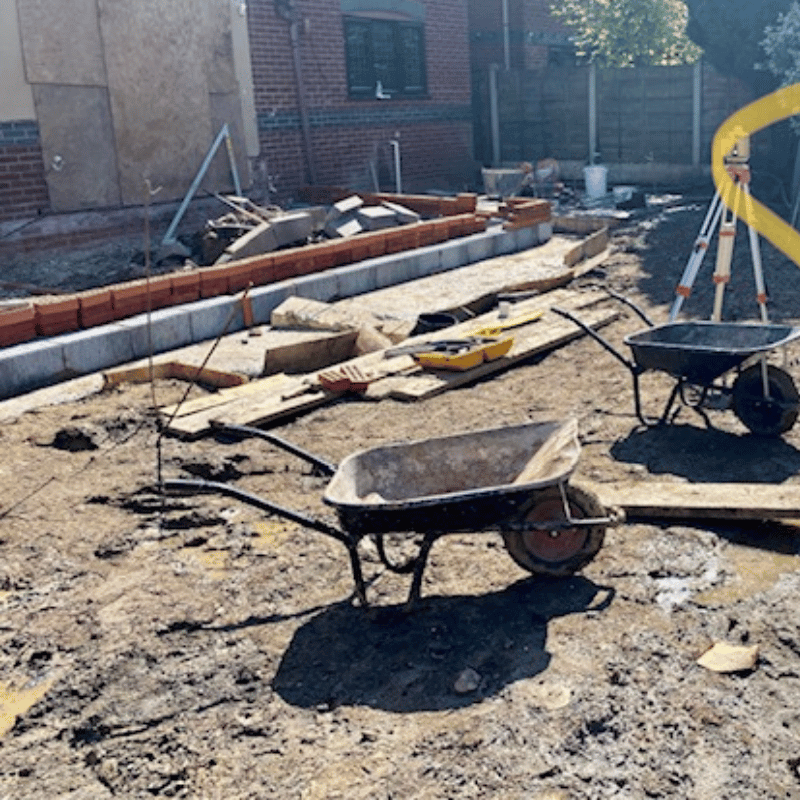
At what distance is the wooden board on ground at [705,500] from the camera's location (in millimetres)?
4895

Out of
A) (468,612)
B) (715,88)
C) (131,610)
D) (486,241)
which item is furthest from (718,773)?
(715,88)

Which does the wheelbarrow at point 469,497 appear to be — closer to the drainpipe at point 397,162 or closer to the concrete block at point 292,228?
the concrete block at point 292,228

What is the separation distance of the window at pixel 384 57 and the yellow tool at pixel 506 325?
331 inches

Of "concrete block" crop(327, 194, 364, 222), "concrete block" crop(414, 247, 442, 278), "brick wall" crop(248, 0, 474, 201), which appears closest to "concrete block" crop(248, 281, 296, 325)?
"concrete block" crop(414, 247, 442, 278)

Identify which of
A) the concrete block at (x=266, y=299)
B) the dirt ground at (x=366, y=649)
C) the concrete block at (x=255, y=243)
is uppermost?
the concrete block at (x=255, y=243)

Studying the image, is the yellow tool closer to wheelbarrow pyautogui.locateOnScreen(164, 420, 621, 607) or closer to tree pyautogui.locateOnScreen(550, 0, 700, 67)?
wheelbarrow pyautogui.locateOnScreen(164, 420, 621, 607)

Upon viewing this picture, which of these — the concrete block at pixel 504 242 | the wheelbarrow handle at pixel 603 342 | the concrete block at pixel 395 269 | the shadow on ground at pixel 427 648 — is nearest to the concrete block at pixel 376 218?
the concrete block at pixel 395 269

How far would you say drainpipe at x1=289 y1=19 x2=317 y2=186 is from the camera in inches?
584

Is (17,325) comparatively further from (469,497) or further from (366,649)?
(469,497)

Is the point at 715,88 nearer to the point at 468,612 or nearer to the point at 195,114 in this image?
the point at 195,114

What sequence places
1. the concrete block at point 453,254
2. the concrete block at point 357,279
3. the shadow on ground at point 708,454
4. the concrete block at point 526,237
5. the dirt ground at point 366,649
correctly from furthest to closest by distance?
the concrete block at point 526,237
the concrete block at point 453,254
the concrete block at point 357,279
the shadow on ground at point 708,454
the dirt ground at point 366,649

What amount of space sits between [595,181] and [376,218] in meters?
6.51

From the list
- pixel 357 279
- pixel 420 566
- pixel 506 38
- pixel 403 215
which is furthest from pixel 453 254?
pixel 506 38

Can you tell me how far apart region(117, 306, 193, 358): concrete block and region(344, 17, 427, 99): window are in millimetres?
8527
